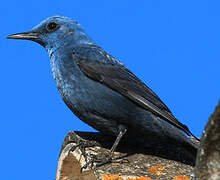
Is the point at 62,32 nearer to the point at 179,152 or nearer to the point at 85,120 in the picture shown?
the point at 85,120

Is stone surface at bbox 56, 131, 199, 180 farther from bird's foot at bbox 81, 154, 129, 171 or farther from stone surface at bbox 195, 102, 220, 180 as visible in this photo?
stone surface at bbox 195, 102, 220, 180

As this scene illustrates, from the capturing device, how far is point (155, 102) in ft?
23.7

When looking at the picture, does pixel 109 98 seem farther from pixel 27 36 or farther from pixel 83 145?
pixel 27 36

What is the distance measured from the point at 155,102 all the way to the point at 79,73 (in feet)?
4.57

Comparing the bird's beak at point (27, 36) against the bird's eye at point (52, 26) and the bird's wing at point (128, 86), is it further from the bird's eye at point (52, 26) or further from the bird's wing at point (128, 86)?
the bird's wing at point (128, 86)

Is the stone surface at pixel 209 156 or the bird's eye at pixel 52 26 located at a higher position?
the bird's eye at pixel 52 26

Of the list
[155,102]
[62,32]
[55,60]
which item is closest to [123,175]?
[155,102]

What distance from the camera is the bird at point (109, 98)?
273 inches

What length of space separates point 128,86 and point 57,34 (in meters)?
1.84

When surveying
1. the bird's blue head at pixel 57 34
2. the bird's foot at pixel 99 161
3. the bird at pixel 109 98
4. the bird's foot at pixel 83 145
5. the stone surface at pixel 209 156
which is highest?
the bird's blue head at pixel 57 34

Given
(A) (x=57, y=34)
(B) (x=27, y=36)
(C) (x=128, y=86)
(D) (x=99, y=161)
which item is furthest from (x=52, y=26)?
(D) (x=99, y=161)

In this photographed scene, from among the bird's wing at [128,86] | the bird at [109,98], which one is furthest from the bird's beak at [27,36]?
the bird's wing at [128,86]

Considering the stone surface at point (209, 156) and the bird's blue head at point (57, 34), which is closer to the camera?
the stone surface at point (209, 156)

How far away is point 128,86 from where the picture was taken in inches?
286
